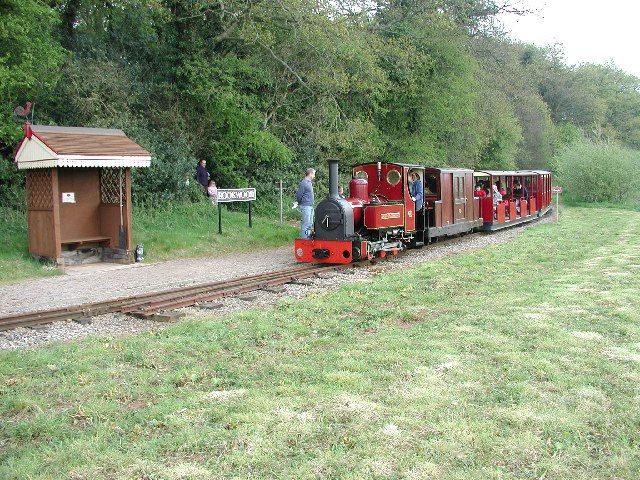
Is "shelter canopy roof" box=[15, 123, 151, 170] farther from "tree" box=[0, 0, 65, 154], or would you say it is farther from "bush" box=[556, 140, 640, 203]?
"bush" box=[556, 140, 640, 203]

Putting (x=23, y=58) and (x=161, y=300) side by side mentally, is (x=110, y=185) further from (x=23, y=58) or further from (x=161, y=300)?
(x=161, y=300)

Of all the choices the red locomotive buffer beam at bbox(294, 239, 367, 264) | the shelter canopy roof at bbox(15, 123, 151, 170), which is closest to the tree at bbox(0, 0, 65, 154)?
the shelter canopy roof at bbox(15, 123, 151, 170)

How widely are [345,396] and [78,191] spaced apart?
10.6m

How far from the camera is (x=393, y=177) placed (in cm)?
1500

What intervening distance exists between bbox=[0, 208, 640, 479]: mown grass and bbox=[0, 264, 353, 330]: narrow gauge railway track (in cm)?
119

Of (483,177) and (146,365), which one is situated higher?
(483,177)

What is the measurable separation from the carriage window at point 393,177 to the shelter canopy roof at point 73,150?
5.69 meters

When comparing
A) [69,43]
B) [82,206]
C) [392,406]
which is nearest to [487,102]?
[69,43]

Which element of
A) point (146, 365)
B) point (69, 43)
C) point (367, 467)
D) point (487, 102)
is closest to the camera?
point (367, 467)

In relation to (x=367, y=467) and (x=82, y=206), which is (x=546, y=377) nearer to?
(x=367, y=467)

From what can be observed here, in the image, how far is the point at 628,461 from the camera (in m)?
3.91

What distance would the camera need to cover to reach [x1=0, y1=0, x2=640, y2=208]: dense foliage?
1712 centimetres

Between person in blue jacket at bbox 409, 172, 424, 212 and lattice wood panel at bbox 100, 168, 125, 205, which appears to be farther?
person in blue jacket at bbox 409, 172, 424, 212

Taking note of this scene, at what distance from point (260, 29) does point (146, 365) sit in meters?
14.5
